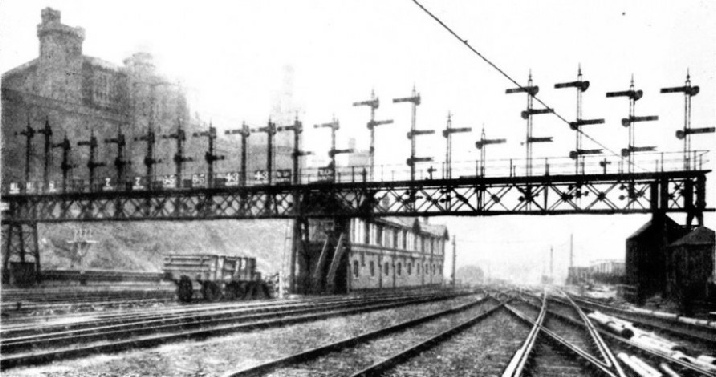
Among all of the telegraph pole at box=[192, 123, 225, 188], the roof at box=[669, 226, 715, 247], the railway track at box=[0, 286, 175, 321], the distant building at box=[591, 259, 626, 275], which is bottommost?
the distant building at box=[591, 259, 626, 275]

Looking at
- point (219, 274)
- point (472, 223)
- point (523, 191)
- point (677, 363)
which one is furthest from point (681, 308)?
point (472, 223)

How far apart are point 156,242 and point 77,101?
15795 mm

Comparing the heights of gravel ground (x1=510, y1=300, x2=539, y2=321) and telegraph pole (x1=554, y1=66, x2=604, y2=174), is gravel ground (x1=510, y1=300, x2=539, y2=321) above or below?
below

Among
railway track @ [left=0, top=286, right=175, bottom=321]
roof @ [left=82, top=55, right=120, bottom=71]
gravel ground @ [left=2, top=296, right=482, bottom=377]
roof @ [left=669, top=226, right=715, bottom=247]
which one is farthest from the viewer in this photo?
roof @ [left=82, top=55, right=120, bottom=71]

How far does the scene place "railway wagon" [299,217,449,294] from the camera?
118 ft

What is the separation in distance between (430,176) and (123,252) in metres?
31.3

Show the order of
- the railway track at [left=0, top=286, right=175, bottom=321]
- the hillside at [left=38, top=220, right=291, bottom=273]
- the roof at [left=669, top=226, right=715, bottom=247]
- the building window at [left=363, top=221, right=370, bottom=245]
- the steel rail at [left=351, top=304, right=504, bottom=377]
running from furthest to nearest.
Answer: the hillside at [left=38, top=220, right=291, bottom=273]
the building window at [left=363, top=221, right=370, bottom=245]
the roof at [left=669, top=226, right=715, bottom=247]
the railway track at [left=0, top=286, right=175, bottom=321]
the steel rail at [left=351, top=304, right=504, bottom=377]

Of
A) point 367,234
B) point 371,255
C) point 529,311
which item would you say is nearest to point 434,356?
point 529,311

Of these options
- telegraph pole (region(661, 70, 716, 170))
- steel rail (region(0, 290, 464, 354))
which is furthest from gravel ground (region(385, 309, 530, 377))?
telegraph pole (region(661, 70, 716, 170))

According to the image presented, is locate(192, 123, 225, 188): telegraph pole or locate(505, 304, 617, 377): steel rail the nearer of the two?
locate(505, 304, 617, 377): steel rail

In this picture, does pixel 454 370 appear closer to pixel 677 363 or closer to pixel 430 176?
pixel 677 363

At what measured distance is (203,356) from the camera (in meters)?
11.4

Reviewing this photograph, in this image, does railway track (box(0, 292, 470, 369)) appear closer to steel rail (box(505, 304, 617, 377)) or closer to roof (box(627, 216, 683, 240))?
steel rail (box(505, 304, 617, 377))

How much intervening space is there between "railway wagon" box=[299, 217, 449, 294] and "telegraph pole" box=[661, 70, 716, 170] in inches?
660
